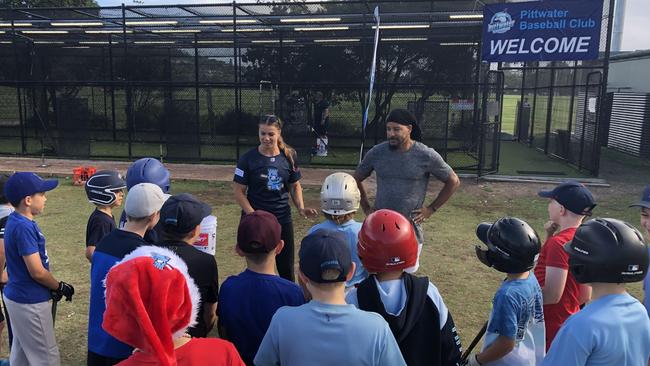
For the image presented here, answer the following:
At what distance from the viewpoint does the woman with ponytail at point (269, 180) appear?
4648mm

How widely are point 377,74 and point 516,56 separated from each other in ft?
14.5

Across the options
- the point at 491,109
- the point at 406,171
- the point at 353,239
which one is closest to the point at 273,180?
the point at 406,171

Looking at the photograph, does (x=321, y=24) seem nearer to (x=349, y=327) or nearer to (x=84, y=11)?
(x=84, y=11)

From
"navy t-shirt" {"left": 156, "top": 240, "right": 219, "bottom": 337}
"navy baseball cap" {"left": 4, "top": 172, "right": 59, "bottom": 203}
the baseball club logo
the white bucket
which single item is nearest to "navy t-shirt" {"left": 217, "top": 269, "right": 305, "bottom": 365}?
"navy t-shirt" {"left": 156, "top": 240, "right": 219, "bottom": 337}

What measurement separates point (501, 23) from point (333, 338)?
11201 mm

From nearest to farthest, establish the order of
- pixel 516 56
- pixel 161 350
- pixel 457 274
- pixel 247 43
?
pixel 161 350 < pixel 457 274 < pixel 516 56 < pixel 247 43

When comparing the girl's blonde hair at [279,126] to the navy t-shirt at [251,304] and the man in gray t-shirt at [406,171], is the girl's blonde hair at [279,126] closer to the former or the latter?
the man in gray t-shirt at [406,171]

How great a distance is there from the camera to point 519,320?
7.79 ft

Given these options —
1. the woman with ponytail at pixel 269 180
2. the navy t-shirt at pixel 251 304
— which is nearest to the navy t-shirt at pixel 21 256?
the navy t-shirt at pixel 251 304

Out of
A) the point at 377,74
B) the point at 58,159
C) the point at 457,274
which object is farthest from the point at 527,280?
the point at 58,159

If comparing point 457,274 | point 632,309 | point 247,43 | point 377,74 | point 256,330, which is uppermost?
point 247,43

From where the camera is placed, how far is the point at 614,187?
1141cm

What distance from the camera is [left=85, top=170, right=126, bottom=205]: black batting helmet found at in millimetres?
3168

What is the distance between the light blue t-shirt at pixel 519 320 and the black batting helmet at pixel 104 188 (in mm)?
2444
